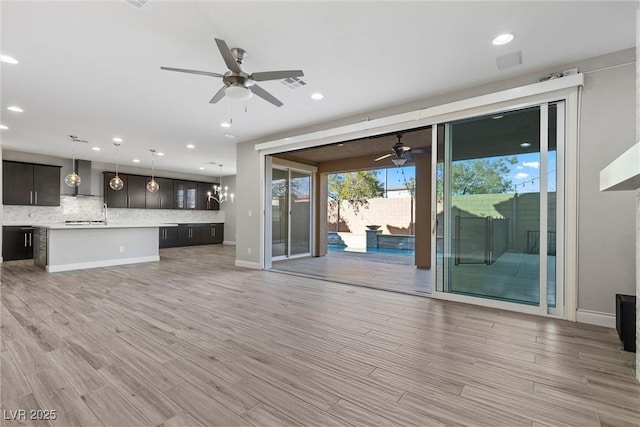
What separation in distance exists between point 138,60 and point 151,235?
5261 millimetres

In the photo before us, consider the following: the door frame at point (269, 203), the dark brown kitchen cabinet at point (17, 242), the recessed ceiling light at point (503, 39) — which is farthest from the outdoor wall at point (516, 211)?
the dark brown kitchen cabinet at point (17, 242)

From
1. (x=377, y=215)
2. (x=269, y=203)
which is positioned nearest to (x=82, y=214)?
(x=269, y=203)

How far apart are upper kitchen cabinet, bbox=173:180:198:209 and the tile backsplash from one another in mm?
344

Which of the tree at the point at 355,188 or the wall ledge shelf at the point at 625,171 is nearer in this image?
the wall ledge shelf at the point at 625,171

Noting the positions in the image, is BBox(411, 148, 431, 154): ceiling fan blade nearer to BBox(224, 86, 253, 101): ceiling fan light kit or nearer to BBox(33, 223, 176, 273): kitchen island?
BBox(224, 86, 253, 101): ceiling fan light kit

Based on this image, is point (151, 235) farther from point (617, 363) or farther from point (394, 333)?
point (617, 363)

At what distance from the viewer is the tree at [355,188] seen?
1302 centimetres

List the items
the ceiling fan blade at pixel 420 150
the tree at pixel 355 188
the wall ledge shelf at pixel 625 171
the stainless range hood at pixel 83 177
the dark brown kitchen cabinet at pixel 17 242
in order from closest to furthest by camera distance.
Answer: the wall ledge shelf at pixel 625 171
the ceiling fan blade at pixel 420 150
the dark brown kitchen cabinet at pixel 17 242
the stainless range hood at pixel 83 177
the tree at pixel 355 188

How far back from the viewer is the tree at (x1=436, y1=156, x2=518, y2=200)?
11.6 feet

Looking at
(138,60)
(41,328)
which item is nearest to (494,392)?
(41,328)

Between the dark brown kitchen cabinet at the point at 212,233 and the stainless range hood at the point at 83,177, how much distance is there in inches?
151

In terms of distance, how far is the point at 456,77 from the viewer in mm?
3445

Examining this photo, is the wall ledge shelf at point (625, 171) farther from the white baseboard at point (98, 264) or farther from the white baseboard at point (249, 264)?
the white baseboard at point (98, 264)

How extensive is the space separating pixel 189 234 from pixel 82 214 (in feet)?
10.5
